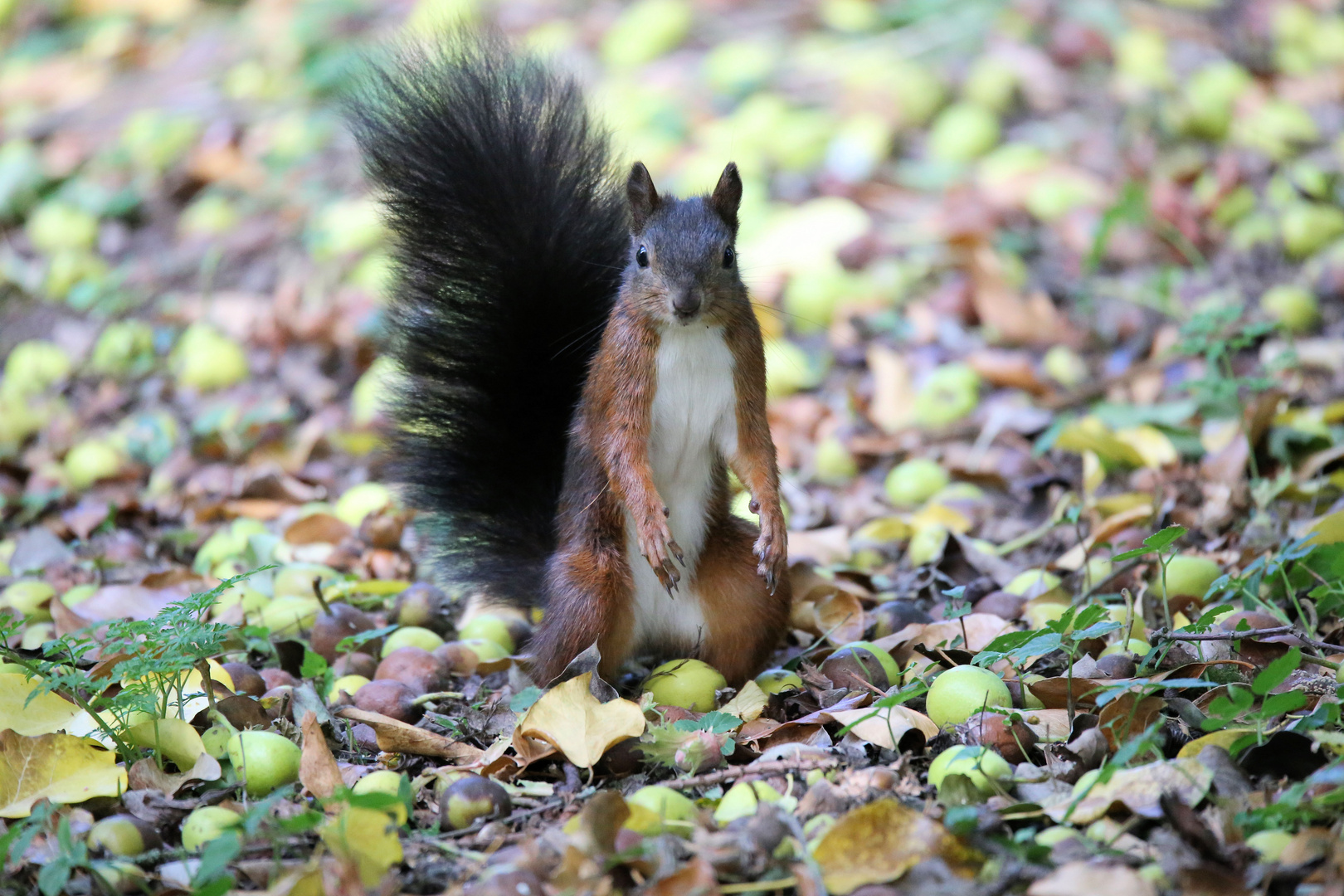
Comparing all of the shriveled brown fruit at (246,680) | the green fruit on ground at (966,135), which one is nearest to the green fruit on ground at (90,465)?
the shriveled brown fruit at (246,680)

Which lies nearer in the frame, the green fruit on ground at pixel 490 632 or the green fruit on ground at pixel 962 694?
the green fruit on ground at pixel 962 694

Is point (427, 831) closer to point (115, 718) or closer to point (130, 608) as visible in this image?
point (115, 718)

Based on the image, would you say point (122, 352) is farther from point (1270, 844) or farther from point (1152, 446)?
point (1270, 844)

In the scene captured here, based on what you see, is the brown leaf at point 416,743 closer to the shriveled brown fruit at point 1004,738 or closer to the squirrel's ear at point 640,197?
the shriveled brown fruit at point 1004,738

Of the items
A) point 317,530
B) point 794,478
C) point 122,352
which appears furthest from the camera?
point 122,352

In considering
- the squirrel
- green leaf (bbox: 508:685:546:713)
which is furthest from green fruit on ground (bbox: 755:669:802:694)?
green leaf (bbox: 508:685:546:713)

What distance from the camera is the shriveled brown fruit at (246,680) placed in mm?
2268

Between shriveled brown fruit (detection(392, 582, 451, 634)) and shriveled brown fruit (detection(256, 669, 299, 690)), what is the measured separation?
35 centimetres

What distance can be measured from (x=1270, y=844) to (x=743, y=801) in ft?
2.30

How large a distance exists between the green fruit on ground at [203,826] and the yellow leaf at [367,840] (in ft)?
0.56

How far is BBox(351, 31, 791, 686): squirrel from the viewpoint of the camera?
2203mm

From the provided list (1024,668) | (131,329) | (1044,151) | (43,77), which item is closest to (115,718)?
(1024,668)

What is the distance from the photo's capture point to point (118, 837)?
69.0 inches

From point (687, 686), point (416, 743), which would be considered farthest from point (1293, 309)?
point (416, 743)
